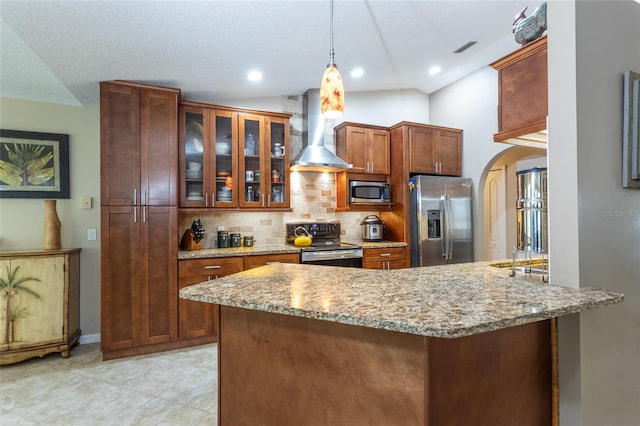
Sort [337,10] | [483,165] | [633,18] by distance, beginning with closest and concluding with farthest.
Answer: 1. [633,18]
2. [337,10]
3. [483,165]

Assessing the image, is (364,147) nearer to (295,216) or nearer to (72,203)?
(295,216)

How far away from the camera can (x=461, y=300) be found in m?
→ 1.15

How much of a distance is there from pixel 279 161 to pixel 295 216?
75 cm

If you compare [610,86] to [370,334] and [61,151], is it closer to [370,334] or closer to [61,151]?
[370,334]

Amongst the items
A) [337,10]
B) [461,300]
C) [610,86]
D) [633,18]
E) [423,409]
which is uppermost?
[337,10]

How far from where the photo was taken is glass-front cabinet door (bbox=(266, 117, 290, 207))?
3754 mm

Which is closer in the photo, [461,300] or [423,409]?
[423,409]

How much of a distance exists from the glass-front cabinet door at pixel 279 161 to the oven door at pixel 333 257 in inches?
26.5

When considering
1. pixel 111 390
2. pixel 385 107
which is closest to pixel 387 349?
pixel 111 390

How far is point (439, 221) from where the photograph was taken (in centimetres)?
405

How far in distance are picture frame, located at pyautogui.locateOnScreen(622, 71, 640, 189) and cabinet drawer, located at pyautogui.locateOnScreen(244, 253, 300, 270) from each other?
271 centimetres

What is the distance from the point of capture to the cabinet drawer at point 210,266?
308 centimetres

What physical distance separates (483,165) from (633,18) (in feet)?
8.97

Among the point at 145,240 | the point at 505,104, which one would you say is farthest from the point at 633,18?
the point at 145,240
